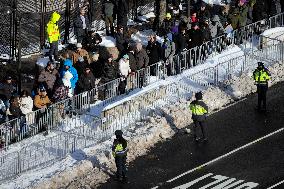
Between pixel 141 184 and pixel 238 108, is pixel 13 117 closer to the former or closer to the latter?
pixel 141 184

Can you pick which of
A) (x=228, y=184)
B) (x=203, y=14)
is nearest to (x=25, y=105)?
(x=228, y=184)

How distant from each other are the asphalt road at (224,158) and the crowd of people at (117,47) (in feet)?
12.3

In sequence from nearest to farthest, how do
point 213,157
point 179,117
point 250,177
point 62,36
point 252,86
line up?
point 250,177 < point 213,157 < point 179,117 < point 252,86 < point 62,36

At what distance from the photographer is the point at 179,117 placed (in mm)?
29234

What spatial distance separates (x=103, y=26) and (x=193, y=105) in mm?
10523

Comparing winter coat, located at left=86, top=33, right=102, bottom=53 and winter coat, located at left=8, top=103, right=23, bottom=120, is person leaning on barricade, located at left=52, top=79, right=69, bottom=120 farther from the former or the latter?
winter coat, located at left=86, top=33, right=102, bottom=53

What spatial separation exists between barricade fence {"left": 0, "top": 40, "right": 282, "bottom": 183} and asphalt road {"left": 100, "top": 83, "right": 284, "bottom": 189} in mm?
1840

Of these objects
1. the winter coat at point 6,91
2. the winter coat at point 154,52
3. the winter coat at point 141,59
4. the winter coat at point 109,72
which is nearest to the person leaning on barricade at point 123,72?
the winter coat at point 109,72

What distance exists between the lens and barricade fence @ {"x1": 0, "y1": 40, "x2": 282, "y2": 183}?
26.5 m

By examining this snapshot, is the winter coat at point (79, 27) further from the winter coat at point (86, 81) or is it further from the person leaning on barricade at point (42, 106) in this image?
the person leaning on barricade at point (42, 106)

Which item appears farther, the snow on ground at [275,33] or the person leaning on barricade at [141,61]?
the snow on ground at [275,33]

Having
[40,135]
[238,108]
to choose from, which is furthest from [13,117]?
[238,108]

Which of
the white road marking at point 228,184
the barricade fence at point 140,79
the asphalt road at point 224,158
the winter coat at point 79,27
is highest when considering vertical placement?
the winter coat at point 79,27

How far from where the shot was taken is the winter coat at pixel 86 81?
30.0 m
